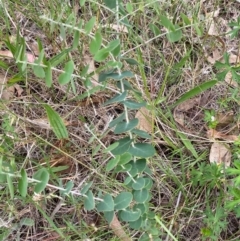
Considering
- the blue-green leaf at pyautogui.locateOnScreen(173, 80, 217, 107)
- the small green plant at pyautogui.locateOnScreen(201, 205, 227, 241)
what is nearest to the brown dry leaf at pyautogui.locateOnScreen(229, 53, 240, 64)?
the blue-green leaf at pyautogui.locateOnScreen(173, 80, 217, 107)

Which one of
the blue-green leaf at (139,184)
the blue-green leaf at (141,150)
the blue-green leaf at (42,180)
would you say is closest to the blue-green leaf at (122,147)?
the blue-green leaf at (141,150)

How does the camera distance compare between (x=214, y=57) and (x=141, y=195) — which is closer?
(x=141, y=195)

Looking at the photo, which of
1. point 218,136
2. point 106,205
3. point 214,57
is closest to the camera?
point 106,205

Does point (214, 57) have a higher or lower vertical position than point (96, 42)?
lower

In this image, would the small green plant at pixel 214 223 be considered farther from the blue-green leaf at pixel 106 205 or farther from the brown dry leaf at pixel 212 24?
the brown dry leaf at pixel 212 24

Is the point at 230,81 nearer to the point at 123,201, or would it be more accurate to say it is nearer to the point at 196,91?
the point at 196,91

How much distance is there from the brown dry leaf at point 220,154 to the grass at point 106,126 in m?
0.03

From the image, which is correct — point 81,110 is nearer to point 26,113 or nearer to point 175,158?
point 26,113

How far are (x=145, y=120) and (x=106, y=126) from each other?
6.7 inches

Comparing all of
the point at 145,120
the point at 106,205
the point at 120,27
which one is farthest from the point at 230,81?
the point at 106,205

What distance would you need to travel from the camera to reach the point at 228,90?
2.08m

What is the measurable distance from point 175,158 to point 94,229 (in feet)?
1.54

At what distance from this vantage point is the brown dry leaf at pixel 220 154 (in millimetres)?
1963

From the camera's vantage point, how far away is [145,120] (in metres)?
1.99
